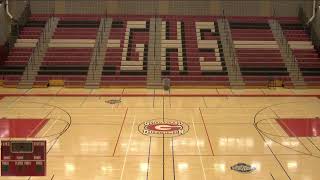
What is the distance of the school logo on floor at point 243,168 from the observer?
12750 mm

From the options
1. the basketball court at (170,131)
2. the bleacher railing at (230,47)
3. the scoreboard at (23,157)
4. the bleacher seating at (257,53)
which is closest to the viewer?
the scoreboard at (23,157)

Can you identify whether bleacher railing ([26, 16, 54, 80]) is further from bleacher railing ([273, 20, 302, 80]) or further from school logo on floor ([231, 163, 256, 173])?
school logo on floor ([231, 163, 256, 173])

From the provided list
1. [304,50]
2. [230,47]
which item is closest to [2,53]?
[230,47]

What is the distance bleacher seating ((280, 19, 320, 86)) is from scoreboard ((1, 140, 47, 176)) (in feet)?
63.5

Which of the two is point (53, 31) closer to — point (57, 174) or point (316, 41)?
point (316, 41)

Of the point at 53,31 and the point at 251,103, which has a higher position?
the point at 53,31

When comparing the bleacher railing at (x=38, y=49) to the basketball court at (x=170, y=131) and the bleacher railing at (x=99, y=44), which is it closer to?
the basketball court at (x=170, y=131)

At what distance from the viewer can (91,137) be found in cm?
1593

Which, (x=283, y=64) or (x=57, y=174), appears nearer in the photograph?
(x=57, y=174)

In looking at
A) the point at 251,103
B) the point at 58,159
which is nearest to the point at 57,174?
the point at 58,159

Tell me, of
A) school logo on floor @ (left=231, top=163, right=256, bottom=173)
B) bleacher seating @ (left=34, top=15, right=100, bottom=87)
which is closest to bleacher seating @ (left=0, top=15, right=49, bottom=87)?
bleacher seating @ (left=34, top=15, right=100, bottom=87)

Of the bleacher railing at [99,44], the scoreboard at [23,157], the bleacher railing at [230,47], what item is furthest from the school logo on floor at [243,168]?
the bleacher railing at [99,44]

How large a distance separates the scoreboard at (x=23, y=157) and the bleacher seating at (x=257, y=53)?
18028 millimetres

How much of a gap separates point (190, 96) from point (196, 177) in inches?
422
